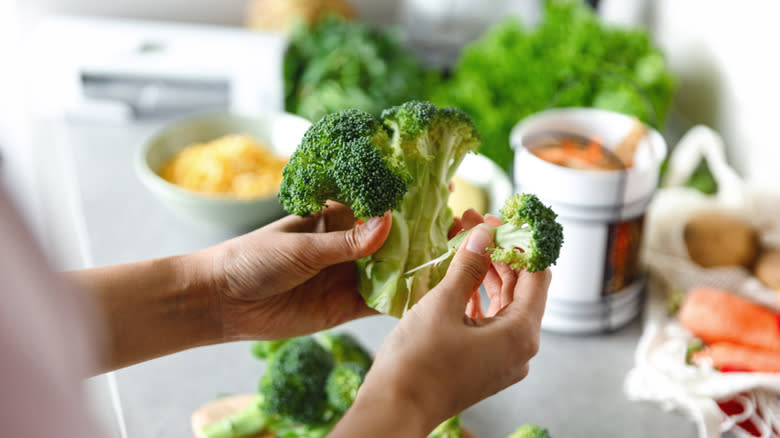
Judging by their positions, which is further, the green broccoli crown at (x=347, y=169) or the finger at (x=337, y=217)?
the finger at (x=337, y=217)

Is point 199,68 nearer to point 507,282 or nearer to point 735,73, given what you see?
point 507,282

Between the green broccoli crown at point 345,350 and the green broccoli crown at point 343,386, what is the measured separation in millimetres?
46

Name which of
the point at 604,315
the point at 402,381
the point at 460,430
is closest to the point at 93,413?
the point at 402,381

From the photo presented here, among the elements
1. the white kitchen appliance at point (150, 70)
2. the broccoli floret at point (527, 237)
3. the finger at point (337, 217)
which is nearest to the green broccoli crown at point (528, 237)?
the broccoli floret at point (527, 237)

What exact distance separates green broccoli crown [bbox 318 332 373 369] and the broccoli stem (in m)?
0.13

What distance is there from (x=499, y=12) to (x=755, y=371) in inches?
52.6

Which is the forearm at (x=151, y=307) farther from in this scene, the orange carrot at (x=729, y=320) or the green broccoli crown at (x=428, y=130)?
the orange carrot at (x=729, y=320)

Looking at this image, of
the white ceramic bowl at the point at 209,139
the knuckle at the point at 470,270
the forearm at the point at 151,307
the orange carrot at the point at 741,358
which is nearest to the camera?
the knuckle at the point at 470,270

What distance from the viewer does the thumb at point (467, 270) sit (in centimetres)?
63

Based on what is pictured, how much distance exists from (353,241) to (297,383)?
10.3 inches

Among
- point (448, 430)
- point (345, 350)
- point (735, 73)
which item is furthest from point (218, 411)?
point (735, 73)

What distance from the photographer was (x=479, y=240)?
0.70 m

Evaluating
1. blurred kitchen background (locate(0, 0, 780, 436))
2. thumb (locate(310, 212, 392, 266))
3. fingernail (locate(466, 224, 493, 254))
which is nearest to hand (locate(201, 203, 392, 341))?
thumb (locate(310, 212, 392, 266))

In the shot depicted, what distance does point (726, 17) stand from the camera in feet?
5.24
